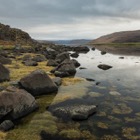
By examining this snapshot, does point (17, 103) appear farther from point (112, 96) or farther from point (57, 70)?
point (57, 70)

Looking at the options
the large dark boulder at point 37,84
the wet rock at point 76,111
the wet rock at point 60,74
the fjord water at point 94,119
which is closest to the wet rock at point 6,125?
the fjord water at point 94,119

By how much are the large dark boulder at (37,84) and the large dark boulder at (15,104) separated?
496 cm

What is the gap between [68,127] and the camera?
69.1 feet

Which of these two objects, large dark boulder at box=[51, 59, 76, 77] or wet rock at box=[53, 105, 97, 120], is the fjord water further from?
large dark boulder at box=[51, 59, 76, 77]

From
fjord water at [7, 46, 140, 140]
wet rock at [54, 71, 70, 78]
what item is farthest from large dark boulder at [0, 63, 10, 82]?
wet rock at [54, 71, 70, 78]

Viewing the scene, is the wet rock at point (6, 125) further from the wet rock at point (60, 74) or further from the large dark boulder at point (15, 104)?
the wet rock at point (60, 74)

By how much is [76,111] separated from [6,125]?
6273 mm

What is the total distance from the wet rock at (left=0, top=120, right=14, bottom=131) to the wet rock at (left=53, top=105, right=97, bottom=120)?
15.5 ft

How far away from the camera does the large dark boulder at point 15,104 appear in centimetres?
2211

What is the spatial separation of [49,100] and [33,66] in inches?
995

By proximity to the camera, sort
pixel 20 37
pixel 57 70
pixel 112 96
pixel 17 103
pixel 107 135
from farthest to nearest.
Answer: pixel 20 37, pixel 57 70, pixel 112 96, pixel 17 103, pixel 107 135

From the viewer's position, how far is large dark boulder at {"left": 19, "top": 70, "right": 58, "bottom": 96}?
29672 mm

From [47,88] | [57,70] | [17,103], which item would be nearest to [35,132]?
[17,103]

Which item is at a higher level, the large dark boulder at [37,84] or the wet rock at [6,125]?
the large dark boulder at [37,84]
